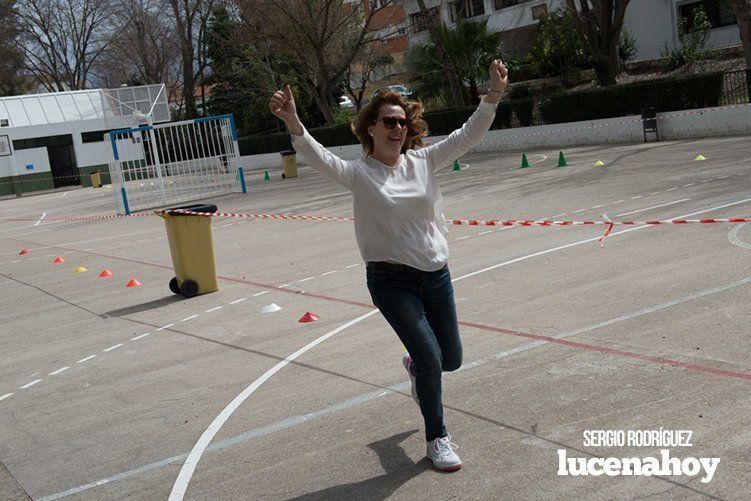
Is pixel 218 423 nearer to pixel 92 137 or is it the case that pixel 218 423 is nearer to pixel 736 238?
pixel 736 238

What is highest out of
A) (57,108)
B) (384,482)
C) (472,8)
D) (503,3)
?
(472,8)

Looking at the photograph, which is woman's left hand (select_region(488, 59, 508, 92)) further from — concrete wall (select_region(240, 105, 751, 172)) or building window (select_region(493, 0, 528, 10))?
building window (select_region(493, 0, 528, 10))

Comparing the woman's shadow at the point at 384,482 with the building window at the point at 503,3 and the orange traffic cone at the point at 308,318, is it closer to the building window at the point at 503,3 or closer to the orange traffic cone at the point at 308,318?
the orange traffic cone at the point at 308,318

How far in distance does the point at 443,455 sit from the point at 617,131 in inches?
959

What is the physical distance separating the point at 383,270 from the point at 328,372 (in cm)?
222

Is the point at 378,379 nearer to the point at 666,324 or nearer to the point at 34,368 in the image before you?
the point at 666,324

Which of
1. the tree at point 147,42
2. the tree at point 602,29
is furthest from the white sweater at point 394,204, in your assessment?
the tree at point 147,42

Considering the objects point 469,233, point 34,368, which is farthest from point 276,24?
point 34,368

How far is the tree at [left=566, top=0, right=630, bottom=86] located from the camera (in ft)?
98.6

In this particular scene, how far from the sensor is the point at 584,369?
5777 millimetres

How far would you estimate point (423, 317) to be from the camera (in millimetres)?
4473

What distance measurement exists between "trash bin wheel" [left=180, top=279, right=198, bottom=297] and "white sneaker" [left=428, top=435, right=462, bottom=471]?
254 inches

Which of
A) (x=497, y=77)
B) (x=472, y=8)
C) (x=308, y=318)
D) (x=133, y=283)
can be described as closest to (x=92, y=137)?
(x=472, y=8)

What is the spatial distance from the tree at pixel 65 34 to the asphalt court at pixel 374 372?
6015cm
